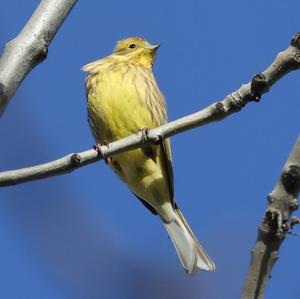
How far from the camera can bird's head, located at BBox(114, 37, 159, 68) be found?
21.9ft

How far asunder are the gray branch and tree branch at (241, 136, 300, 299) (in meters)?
1.29

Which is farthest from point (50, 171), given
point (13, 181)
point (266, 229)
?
point (266, 229)

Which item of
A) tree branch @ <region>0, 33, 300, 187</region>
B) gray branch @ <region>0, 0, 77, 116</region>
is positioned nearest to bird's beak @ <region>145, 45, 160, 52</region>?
gray branch @ <region>0, 0, 77, 116</region>

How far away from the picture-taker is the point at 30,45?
10.9 ft

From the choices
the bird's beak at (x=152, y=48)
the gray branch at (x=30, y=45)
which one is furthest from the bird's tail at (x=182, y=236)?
the gray branch at (x=30, y=45)

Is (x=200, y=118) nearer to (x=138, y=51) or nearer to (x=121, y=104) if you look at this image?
(x=121, y=104)

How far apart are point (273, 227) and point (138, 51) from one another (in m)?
4.91

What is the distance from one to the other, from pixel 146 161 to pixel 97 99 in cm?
62

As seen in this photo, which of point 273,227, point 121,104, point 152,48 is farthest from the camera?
point 152,48

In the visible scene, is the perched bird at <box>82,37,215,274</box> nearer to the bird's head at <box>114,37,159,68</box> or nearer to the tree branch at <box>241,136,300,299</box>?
the bird's head at <box>114,37,159,68</box>

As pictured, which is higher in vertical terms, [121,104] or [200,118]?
[121,104]

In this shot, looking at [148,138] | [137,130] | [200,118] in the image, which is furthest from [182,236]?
[200,118]

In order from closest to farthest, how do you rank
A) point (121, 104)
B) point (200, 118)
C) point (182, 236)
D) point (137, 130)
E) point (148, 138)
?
point (200, 118)
point (148, 138)
point (137, 130)
point (121, 104)
point (182, 236)

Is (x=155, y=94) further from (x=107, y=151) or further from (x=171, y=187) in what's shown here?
(x=107, y=151)
